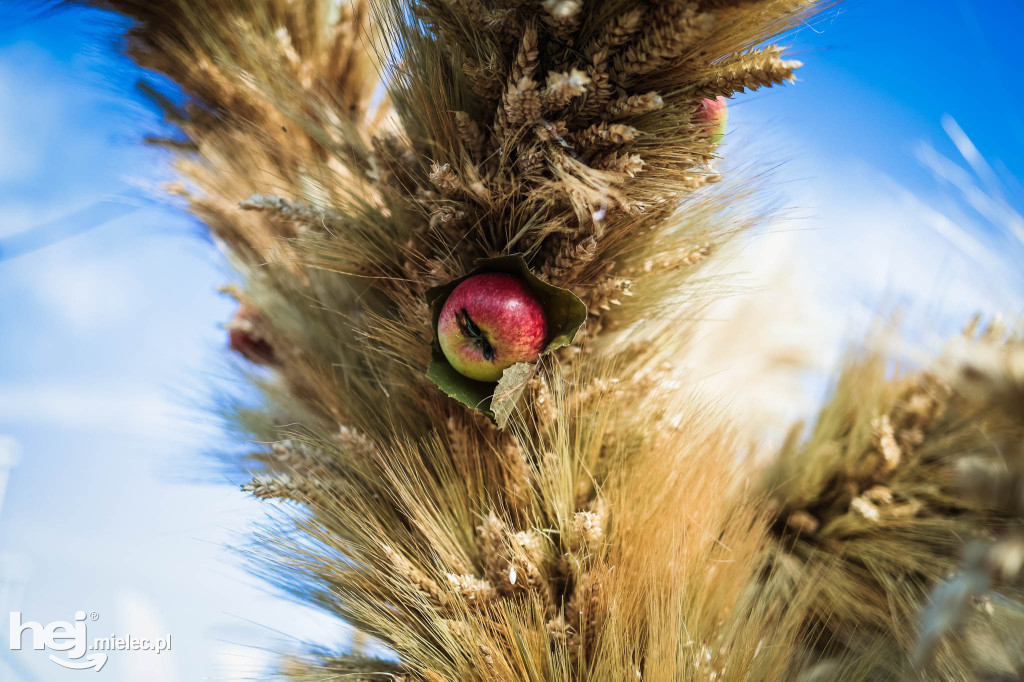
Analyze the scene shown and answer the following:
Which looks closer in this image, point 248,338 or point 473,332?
point 473,332

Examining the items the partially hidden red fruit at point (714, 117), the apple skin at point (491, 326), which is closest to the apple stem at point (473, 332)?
the apple skin at point (491, 326)

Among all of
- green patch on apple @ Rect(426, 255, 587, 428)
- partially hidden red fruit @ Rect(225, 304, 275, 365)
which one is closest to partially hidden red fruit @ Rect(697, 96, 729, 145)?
green patch on apple @ Rect(426, 255, 587, 428)

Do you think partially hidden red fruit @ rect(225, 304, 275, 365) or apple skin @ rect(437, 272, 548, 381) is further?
partially hidden red fruit @ rect(225, 304, 275, 365)

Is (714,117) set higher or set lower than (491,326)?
higher

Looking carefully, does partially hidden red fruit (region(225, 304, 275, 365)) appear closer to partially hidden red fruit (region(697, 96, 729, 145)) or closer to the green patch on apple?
the green patch on apple

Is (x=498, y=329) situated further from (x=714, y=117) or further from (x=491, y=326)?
(x=714, y=117)

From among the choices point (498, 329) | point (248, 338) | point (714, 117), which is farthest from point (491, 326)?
point (248, 338)
